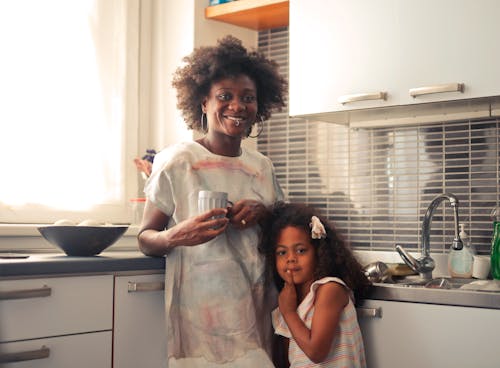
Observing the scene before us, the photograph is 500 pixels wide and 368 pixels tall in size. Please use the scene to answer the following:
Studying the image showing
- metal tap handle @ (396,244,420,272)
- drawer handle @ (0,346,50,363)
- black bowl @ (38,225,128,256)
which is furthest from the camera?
metal tap handle @ (396,244,420,272)

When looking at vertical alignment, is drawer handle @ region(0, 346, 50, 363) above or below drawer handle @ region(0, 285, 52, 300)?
below

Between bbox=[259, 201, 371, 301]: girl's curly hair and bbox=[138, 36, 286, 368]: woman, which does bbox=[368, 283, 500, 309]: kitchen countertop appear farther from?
bbox=[138, 36, 286, 368]: woman

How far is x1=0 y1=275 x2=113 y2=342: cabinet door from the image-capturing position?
1.77 meters

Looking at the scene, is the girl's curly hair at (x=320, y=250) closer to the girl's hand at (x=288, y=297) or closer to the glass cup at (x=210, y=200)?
the girl's hand at (x=288, y=297)

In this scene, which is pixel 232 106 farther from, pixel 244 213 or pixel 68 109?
pixel 68 109

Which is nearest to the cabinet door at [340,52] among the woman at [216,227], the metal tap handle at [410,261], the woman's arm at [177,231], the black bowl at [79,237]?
the woman at [216,227]

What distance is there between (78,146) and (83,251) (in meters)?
0.75

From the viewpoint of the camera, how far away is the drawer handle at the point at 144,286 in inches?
79.6

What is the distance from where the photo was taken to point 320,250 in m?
2.09

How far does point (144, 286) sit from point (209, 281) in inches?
7.1

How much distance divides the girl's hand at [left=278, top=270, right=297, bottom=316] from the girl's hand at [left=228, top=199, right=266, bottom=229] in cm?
18

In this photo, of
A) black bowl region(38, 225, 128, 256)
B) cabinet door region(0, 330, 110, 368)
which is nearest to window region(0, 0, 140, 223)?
black bowl region(38, 225, 128, 256)

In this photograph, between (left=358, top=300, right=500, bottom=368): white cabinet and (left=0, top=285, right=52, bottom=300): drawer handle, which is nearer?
(left=0, top=285, right=52, bottom=300): drawer handle

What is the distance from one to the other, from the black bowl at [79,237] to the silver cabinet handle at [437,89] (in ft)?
3.20
